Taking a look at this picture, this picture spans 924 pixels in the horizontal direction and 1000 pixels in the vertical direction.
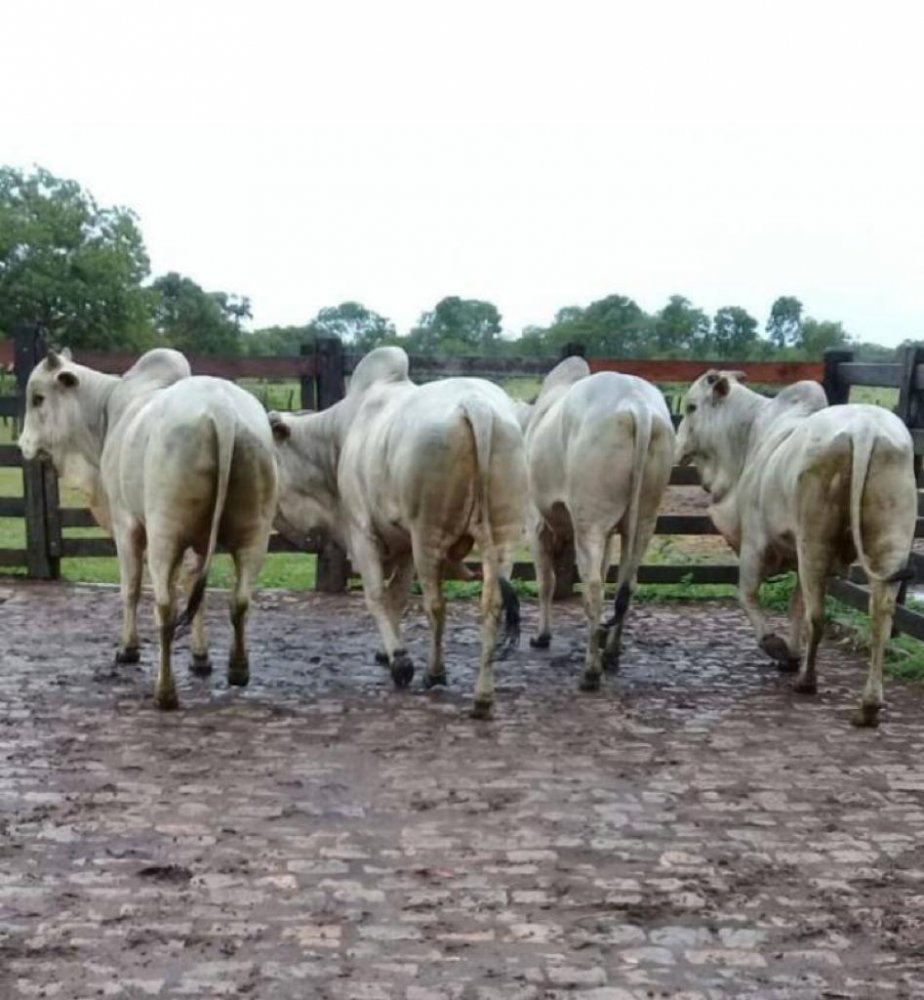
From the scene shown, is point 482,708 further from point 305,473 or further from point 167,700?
point 305,473

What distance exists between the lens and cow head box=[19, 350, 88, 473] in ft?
25.8

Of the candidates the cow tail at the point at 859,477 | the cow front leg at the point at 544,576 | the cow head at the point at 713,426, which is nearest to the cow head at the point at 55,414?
the cow front leg at the point at 544,576

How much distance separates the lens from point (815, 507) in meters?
6.54

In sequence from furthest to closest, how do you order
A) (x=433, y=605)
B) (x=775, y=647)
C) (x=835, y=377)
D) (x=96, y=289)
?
(x=96, y=289)
(x=835, y=377)
(x=775, y=647)
(x=433, y=605)

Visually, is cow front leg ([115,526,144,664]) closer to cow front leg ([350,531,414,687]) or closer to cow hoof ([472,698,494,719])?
cow front leg ([350,531,414,687])

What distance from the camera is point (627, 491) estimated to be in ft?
23.1

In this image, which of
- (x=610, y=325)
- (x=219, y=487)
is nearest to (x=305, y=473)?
(x=219, y=487)

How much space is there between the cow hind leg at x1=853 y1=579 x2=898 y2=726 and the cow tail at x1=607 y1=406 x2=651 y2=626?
56.4 inches

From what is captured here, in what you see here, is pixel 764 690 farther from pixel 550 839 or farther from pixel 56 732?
pixel 56 732

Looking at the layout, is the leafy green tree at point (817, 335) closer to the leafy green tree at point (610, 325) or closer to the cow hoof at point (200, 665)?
the leafy green tree at point (610, 325)

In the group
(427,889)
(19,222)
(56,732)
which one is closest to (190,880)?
(427,889)

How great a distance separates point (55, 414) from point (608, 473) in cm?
372

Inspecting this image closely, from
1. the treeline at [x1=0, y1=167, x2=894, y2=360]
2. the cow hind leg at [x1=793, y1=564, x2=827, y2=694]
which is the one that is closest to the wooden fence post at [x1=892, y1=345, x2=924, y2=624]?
the cow hind leg at [x1=793, y1=564, x2=827, y2=694]

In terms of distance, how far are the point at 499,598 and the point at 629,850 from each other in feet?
6.82
